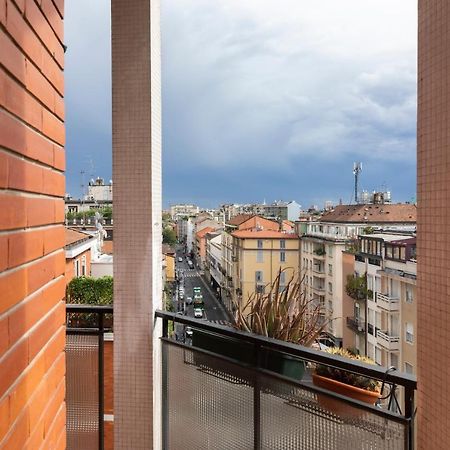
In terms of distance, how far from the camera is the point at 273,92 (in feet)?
16.4

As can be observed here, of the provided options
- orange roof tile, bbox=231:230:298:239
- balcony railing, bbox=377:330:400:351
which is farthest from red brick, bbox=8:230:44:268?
orange roof tile, bbox=231:230:298:239

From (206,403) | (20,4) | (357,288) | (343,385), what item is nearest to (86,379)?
(206,403)

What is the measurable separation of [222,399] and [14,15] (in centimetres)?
174

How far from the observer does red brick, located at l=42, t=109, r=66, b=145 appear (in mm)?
840

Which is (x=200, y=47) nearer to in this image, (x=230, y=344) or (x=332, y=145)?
(x=332, y=145)

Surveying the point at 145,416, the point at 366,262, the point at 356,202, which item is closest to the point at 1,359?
the point at 145,416

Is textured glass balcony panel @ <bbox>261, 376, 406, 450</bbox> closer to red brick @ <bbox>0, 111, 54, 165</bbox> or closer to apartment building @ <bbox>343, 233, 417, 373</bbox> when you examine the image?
apartment building @ <bbox>343, 233, 417, 373</bbox>

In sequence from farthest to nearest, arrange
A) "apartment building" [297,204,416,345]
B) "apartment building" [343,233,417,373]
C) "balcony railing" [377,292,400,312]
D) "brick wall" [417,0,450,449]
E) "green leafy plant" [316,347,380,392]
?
"apartment building" [297,204,416,345] → "balcony railing" [377,292,400,312] → "apartment building" [343,233,417,373] → "green leafy plant" [316,347,380,392] → "brick wall" [417,0,450,449]

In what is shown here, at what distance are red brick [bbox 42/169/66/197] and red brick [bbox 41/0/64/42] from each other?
0.29 metres

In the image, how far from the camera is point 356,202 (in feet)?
13.2

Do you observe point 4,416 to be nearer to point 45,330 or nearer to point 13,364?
point 13,364

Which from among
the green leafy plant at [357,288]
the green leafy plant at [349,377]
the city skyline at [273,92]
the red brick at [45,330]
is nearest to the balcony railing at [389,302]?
the green leafy plant at [357,288]

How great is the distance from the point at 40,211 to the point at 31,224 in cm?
6

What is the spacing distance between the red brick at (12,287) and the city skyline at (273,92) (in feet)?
4.01
